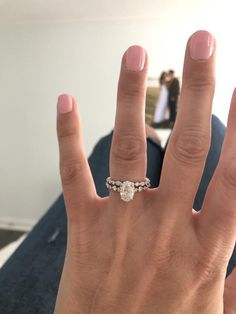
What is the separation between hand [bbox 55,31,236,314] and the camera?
0.38m

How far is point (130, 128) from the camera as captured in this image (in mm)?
400

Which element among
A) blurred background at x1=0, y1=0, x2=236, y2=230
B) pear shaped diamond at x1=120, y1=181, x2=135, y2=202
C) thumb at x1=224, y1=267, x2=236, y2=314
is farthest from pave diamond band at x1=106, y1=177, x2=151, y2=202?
blurred background at x1=0, y1=0, x2=236, y2=230

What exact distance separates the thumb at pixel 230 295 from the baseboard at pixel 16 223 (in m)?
3.14

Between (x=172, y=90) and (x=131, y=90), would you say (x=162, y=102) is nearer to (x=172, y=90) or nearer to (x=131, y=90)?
(x=172, y=90)

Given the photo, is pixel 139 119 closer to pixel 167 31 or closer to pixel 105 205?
pixel 105 205

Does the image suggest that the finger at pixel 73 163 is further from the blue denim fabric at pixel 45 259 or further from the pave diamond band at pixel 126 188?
the blue denim fabric at pixel 45 259

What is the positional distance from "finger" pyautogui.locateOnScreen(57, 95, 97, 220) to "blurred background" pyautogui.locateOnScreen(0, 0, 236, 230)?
2443 millimetres

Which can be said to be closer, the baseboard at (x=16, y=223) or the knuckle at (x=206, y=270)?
the knuckle at (x=206, y=270)

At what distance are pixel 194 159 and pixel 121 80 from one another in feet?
0.44

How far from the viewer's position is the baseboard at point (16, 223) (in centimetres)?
338

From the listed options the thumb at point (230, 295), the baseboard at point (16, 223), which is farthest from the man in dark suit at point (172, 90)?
the thumb at point (230, 295)

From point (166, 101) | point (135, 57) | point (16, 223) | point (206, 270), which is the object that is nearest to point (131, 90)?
point (135, 57)

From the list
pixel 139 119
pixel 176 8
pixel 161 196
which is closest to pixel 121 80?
pixel 139 119

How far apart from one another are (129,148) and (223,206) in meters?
0.13
